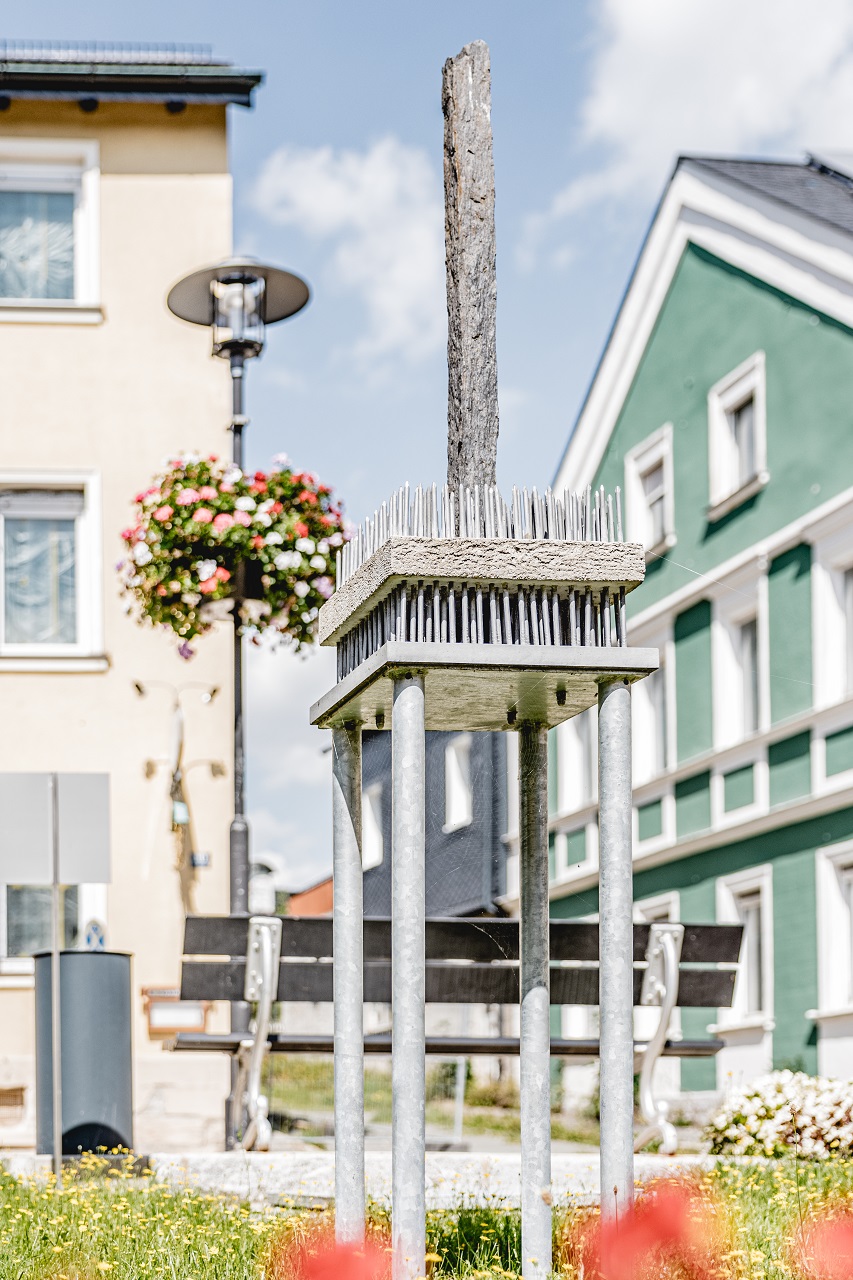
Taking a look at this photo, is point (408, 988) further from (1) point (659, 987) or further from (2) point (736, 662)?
(2) point (736, 662)

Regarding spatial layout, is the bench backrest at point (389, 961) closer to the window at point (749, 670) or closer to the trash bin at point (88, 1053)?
the trash bin at point (88, 1053)

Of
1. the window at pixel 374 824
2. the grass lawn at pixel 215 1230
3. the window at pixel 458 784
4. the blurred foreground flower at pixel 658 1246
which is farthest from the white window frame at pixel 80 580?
the window at pixel 374 824

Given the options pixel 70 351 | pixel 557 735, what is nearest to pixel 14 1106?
pixel 70 351

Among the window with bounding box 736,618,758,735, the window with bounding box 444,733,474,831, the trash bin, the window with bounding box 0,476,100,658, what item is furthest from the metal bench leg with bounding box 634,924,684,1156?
the window with bounding box 444,733,474,831

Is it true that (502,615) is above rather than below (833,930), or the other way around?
above

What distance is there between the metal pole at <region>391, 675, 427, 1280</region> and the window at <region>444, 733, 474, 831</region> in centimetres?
2184

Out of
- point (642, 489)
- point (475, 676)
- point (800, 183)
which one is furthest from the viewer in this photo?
point (642, 489)

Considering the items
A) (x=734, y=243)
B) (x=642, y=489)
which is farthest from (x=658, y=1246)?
(x=642, y=489)

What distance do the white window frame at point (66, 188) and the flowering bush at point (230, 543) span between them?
413 centimetres

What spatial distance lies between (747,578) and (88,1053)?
1051 centimetres

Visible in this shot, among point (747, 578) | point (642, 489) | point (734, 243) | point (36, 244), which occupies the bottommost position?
point (747, 578)

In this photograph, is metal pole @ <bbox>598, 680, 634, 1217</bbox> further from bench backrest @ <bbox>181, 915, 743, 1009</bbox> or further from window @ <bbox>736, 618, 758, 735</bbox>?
window @ <bbox>736, 618, 758, 735</bbox>

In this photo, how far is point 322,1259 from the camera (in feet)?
10.6

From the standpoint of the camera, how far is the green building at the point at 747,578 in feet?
53.4
